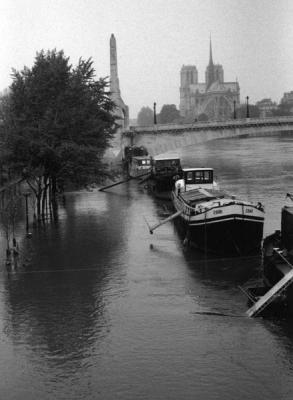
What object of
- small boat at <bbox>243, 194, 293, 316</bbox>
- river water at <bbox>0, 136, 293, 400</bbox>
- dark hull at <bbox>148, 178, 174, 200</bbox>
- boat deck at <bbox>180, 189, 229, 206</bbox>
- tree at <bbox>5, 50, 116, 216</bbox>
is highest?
tree at <bbox>5, 50, 116, 216</bbox>

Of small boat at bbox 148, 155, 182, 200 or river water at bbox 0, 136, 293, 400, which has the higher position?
small boat at bbox 148, 155, 182, 200

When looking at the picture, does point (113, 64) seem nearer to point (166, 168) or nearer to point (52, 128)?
point (166, 168)

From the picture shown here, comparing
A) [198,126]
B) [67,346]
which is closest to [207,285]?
[67,346]

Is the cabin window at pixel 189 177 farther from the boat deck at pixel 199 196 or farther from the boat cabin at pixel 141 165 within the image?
the boat cabin at pixel 141 165

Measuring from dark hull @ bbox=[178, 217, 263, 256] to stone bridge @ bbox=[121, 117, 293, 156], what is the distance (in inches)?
2507

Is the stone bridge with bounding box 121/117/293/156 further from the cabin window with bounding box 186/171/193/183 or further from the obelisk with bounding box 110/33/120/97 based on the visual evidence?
the cabin window with bounding box 186/171/193/183

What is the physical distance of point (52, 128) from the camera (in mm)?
53625

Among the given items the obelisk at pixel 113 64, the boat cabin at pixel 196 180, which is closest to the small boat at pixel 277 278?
the boat cabin at pixel 196 180

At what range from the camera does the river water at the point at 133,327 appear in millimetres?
22516

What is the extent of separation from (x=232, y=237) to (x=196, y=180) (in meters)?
16.3

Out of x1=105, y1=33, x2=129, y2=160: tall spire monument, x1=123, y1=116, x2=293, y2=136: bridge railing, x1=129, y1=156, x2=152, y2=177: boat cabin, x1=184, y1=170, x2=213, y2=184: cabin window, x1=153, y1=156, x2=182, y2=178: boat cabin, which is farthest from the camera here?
x1=105, y1=33, x2=129, y2=160: tall spire monument

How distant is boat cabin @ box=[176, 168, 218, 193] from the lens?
54656 millimetres

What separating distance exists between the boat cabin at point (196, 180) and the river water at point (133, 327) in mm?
8776

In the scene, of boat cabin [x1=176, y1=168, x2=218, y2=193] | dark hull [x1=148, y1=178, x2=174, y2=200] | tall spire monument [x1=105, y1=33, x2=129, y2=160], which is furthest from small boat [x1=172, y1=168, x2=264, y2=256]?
tall spire monument [x1=105, y1=33, x2=129, y2=160]
